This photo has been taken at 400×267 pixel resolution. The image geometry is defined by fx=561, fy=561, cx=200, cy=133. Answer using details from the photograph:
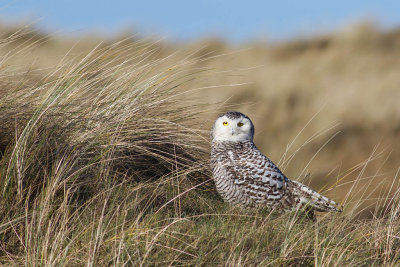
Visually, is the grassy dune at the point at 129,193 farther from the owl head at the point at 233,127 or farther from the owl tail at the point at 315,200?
the owl head at the point at 233,127

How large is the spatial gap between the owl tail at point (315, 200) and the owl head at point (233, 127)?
0.46 m

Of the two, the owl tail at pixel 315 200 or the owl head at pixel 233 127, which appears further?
the owl head at pixel 233 127

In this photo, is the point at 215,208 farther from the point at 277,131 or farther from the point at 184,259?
the point at 277,131

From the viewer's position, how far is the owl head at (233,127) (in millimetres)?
3426

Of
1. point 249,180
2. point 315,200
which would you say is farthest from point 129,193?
point 315,200

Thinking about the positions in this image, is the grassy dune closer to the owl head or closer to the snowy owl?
the snowy owl

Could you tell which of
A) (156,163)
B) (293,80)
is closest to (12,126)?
(156,163)

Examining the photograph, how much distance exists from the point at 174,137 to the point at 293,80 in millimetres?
7713

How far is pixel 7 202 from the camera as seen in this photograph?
279 cm

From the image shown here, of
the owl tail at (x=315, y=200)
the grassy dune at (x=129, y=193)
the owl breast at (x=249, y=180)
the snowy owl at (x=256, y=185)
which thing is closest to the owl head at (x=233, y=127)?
the snowy owl at (x=256, y=185)

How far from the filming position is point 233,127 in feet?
11.3

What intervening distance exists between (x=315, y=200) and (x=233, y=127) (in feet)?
2.15

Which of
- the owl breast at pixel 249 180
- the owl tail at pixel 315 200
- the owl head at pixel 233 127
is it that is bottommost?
the owl tail at pixel 315 200

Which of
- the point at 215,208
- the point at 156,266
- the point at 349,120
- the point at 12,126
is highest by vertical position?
the point at 12,126
